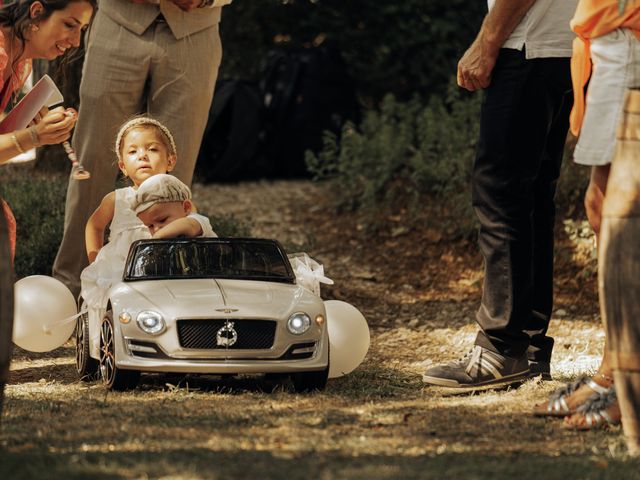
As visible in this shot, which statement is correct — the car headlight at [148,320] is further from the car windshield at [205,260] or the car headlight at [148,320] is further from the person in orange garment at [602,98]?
the person in orange garment at [602,98]

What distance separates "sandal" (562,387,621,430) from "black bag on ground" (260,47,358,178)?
293 inches

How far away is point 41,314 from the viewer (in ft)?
15.7

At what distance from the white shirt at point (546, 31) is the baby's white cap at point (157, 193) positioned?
1.53m

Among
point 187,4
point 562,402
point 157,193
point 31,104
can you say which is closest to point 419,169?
point 187,4

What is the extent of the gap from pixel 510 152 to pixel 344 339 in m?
1.00

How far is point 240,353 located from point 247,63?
908cm

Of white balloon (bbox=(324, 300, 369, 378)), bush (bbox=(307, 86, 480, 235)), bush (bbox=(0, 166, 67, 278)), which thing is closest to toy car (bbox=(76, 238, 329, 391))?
white balloon (bbox=(324, 300, 369, 378))

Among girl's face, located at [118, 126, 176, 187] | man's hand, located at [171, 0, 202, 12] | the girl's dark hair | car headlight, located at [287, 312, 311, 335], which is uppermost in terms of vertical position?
man's hand, located at [171, 0, 202, 12]

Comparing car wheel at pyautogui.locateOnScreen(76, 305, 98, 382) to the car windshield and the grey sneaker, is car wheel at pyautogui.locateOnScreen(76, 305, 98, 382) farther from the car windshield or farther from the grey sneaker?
the grey sneaker

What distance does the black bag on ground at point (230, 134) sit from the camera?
34.0 feet

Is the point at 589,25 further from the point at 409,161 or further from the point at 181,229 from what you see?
the point at 409,161

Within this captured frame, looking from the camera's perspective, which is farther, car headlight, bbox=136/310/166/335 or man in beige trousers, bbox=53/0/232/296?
man in beige trousers, bbox=53/0/232/296

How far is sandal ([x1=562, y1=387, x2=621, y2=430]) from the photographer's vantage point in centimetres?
362

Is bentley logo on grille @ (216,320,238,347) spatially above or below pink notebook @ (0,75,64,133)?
below
